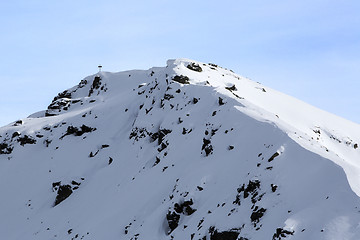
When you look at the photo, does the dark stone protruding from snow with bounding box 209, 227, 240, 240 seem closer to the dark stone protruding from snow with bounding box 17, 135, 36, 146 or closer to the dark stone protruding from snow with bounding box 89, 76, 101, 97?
the dark stone protruding from snow with bounding box 17, 135, 36, 146

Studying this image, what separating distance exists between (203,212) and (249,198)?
393cm

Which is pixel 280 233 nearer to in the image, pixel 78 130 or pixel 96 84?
pixel 78 130

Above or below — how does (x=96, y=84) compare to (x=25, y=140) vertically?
above

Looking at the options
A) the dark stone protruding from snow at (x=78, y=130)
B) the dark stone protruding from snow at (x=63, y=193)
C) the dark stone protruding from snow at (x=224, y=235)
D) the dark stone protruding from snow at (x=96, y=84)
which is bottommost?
the dark stone protruding from snow at (x=63, y=193)

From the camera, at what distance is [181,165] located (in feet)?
121

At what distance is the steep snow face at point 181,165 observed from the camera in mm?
24328

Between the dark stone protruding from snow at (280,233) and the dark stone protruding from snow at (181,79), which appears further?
the dark stone protruding from snow at (181,79)

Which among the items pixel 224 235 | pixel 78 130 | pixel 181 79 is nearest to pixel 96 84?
pixel 78 130

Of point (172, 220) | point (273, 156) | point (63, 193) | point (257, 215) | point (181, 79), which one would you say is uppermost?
point (273, 156)

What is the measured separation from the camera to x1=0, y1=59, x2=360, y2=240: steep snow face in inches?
958

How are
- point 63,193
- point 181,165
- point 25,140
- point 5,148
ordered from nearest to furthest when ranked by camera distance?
point 181,165 → point 63,193 → point 25,140 → point 5,148

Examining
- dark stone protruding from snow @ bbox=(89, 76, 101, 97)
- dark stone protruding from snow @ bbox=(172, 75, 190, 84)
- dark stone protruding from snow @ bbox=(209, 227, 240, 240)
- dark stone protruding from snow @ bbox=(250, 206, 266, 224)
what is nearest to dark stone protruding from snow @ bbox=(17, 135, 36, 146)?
dark stone protruding from snow @ bbox=(89, 76, 101, 97)

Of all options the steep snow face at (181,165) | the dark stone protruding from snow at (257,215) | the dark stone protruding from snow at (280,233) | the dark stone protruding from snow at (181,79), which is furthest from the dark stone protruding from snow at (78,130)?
the dark stone protruding from snow at (280,233)

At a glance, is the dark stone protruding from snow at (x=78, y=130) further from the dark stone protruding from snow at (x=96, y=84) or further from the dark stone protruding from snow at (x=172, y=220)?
the dark stone protruding from snow at (x=172, y=220)
